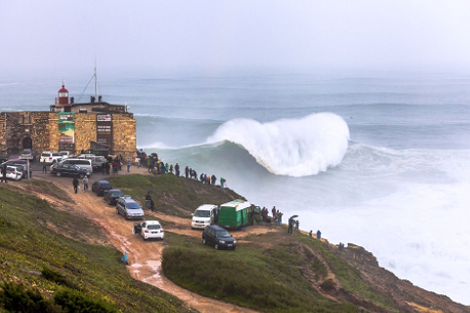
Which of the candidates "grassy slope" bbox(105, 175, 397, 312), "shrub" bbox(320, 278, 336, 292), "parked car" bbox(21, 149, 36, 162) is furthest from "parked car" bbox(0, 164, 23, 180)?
"shrub" bbox(320, 278, 336, 292)

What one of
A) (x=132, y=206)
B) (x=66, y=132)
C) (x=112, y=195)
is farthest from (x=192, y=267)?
(x=66, y=132)

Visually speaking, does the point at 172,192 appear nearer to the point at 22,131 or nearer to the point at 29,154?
the point at 29,154

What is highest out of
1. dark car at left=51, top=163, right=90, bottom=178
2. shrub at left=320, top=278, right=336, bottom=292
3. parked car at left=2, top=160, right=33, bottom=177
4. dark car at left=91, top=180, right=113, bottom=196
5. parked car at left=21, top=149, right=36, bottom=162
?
parked car at left=21, top=149, right=36, bottom=162

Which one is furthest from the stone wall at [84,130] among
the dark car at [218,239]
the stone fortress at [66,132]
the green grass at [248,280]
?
the green grass at [248,280]

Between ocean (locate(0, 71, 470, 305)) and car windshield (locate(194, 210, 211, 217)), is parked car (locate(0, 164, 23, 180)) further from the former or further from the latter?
ocean (locate(0, 71, 470, 305))

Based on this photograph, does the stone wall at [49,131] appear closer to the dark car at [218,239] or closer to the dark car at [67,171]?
the dark car at [67,171]

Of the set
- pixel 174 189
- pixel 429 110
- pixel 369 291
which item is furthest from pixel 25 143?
pixel 429 110

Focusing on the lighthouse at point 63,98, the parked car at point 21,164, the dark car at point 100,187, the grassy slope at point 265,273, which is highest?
the lighthouse at point 63,98
